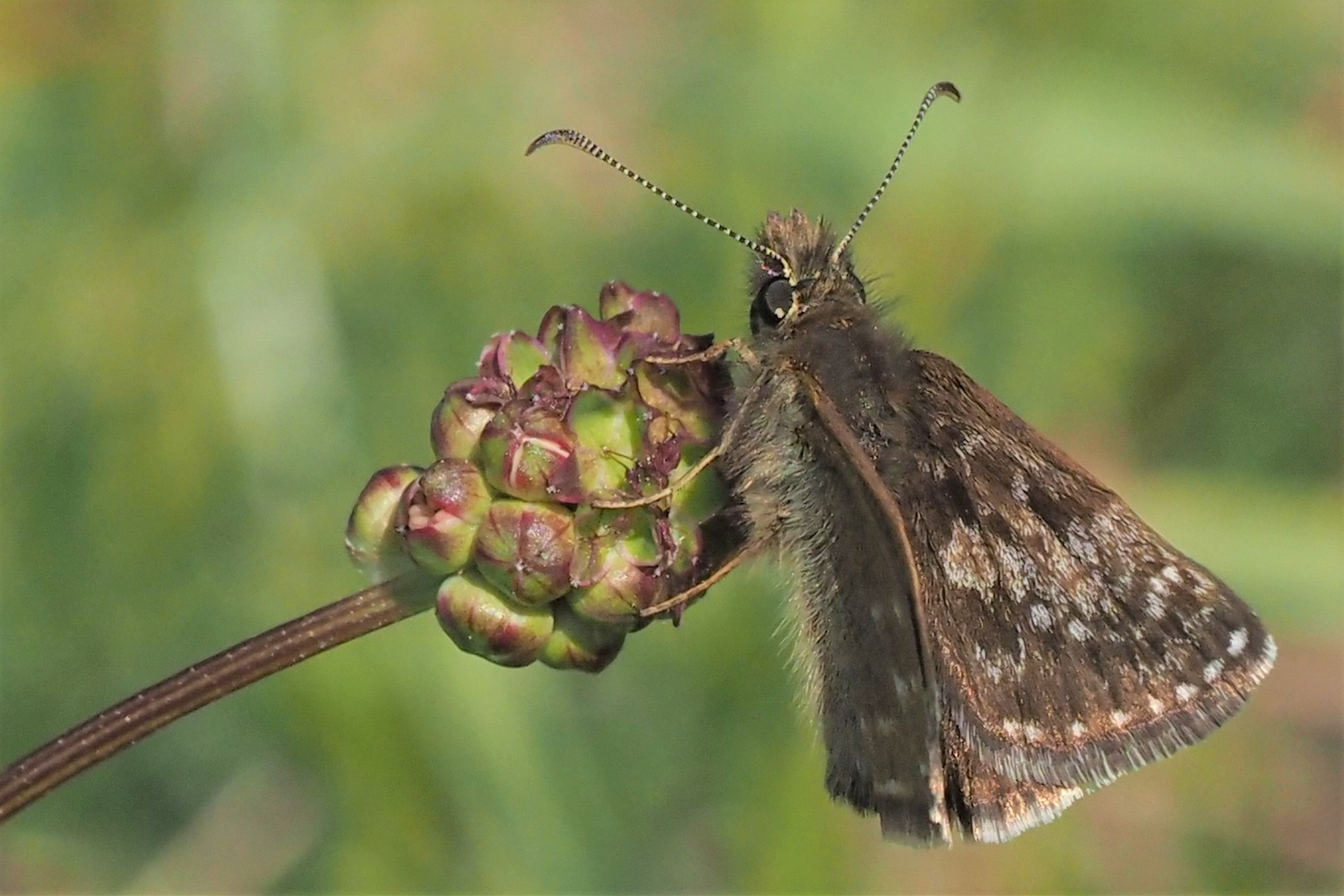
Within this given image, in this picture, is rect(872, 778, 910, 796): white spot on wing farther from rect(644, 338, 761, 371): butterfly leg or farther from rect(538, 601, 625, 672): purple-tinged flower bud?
rect(644, 338, 761, 371): butterfly leg

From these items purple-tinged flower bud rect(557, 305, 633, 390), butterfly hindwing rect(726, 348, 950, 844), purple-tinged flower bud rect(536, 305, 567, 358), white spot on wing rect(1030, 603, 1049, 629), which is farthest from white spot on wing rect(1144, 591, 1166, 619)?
purple-tinged flower bud rect(536, 305, 567, 358)

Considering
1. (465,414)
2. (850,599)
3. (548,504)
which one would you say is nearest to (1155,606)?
(850,599)

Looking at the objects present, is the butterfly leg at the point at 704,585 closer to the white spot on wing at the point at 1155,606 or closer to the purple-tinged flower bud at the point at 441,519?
the purple-tinged flower bud at the point at 441,519

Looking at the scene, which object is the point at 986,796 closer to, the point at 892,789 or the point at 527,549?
the point at 892,789

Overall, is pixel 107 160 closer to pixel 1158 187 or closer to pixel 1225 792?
pixel 1158 187

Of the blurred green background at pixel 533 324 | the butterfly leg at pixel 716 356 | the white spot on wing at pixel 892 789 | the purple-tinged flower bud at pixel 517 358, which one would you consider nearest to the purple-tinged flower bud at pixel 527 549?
the purple-tinged flower bud at pixel 517 358

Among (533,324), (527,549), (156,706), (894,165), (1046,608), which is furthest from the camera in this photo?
(533,324)

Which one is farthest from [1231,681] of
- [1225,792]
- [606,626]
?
[1225,792]
